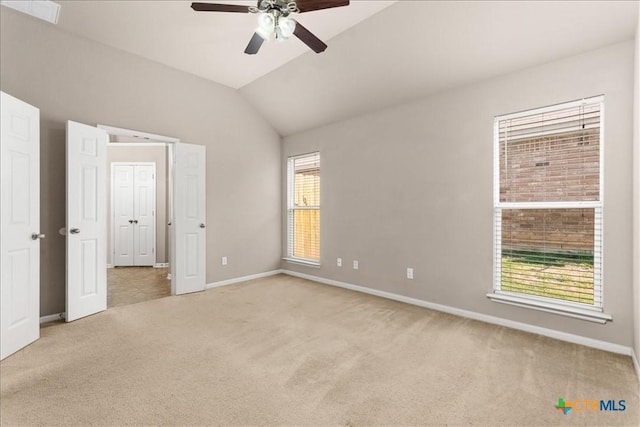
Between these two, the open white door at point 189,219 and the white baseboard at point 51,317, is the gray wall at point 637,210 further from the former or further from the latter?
the white baseboard at point 51,317

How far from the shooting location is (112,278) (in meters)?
5.39

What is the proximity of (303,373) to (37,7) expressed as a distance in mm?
4249

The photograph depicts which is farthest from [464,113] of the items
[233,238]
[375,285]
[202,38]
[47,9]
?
[47,9]

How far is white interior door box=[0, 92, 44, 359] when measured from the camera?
2441 mm

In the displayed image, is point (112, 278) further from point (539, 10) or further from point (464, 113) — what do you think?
point (539, 10)

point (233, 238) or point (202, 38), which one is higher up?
point (202, 38)

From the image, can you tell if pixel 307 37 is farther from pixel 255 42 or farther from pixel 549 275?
pixel 549 275

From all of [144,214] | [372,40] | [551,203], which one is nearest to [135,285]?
[144,214]

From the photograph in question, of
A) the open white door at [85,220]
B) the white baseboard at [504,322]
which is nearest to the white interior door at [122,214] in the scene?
the open white door at [85,220]

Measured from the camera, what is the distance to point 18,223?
2592 mm

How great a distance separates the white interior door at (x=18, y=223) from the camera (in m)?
2.44

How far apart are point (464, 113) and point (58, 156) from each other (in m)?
4.61

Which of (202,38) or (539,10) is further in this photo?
(202,38)

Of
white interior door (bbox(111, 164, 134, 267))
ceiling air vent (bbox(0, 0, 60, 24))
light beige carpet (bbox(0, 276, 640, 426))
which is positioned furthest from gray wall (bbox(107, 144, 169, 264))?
ceiling air vent (bbox(0, 0, 60, 24))
